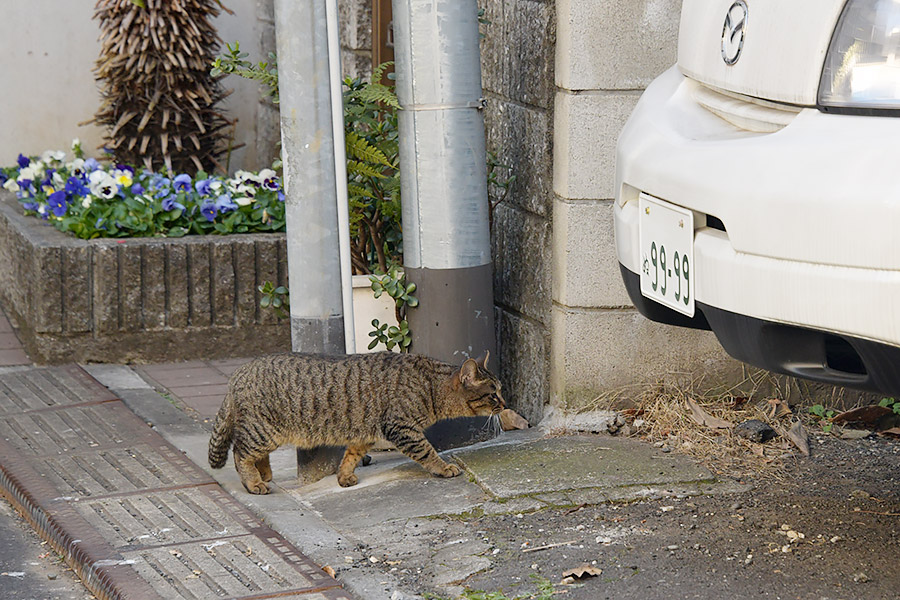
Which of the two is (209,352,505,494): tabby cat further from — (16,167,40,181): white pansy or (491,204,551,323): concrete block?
(16,167,40,181): white pansy

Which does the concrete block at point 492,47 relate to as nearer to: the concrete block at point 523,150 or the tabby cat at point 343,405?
the concrete block at point 523,150

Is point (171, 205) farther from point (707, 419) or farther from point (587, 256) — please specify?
point (707, 419)

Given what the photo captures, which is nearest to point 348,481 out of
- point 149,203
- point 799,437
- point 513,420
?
point 513,420

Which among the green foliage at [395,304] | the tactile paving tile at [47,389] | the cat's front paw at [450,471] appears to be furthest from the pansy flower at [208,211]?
the cat's front paw at [450,471]

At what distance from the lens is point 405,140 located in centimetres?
433

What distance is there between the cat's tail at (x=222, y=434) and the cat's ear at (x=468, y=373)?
0.78 m

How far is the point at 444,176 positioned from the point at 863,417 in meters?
1.75

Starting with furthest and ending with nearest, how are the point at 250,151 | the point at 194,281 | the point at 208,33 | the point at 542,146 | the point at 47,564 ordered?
the point at 250,151, the point at 208,33, the point at 194,281, the point at 542,146, the point at 47,564

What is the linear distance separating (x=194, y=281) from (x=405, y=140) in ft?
6.19

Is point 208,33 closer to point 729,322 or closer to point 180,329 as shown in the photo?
point 180,329

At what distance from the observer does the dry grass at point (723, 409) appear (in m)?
4.12

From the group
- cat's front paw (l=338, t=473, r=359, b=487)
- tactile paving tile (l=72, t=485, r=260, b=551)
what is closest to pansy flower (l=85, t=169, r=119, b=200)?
tactile paving tile (l=72, t=485, r=260, b=551)

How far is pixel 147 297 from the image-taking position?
5.77 meters

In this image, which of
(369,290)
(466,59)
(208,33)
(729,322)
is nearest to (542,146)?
(466,59)
